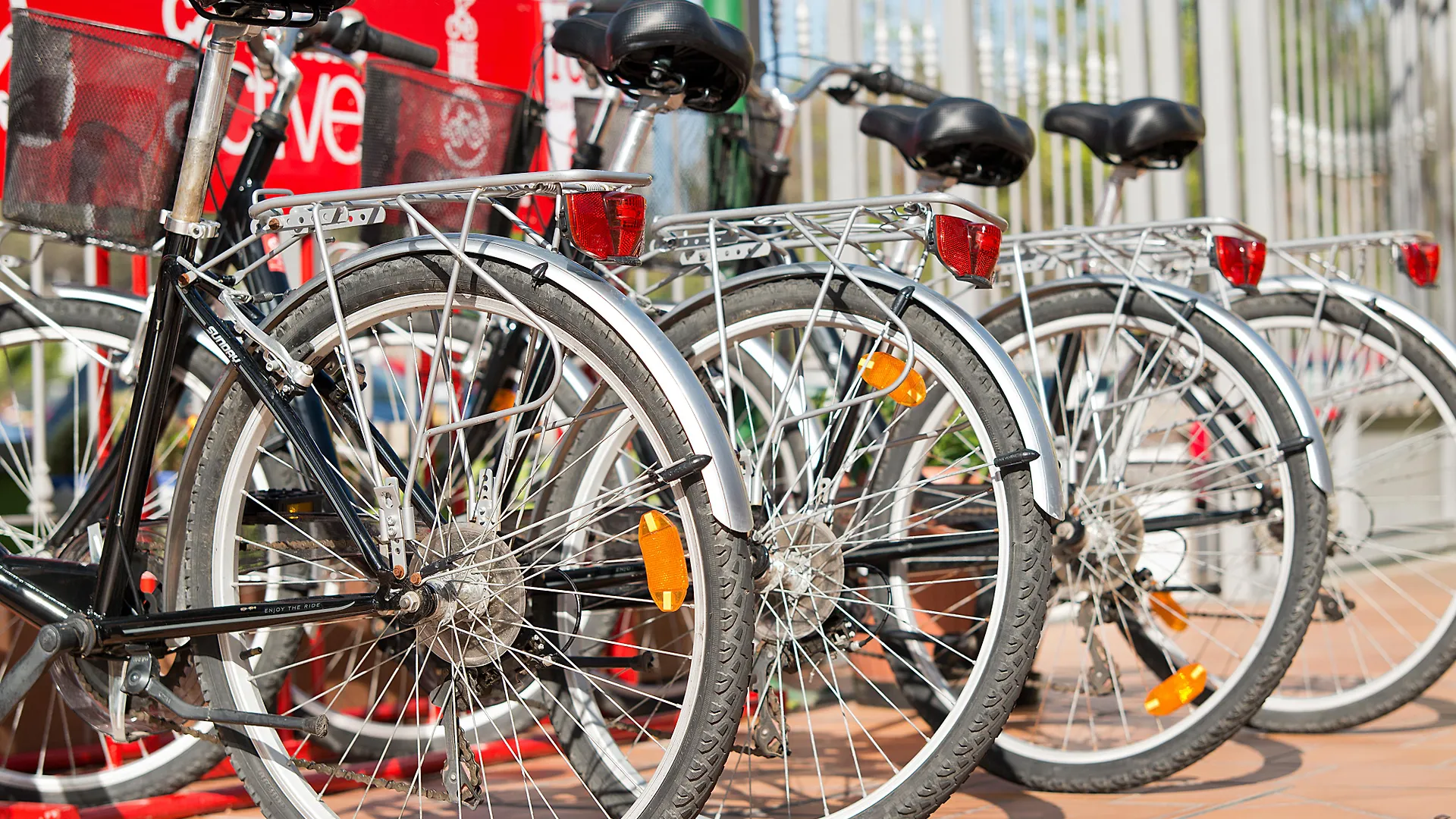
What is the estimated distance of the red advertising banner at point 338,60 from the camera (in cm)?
328

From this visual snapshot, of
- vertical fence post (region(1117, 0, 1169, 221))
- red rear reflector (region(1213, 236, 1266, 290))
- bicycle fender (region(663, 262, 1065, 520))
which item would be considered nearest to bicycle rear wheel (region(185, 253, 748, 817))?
bicycle fender (region(663, 262, 1065, 520))

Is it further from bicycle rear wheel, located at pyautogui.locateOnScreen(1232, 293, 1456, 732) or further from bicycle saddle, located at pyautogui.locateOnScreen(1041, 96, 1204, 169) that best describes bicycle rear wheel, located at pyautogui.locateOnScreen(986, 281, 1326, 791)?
bicycle saddle, located at pyautogui.locateOnScreen(1041, 96, 1204, 169)

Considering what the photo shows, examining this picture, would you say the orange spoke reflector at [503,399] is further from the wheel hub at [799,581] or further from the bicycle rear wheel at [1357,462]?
the bicycle rear wheel at [1357,462]

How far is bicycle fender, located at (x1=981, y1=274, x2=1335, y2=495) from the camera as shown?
2.71 metres

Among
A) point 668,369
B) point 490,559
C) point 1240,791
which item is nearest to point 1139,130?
point 1240,791

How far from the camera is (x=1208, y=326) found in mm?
2766

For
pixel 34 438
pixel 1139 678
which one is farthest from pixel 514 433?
pixel 1139 678

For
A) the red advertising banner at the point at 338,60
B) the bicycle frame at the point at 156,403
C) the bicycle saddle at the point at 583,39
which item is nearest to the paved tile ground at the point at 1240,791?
the bicycle frame at the point at 156,403

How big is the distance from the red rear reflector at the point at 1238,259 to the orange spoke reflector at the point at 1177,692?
30.1 inches

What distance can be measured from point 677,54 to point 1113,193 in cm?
145

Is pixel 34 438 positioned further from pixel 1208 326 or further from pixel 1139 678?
pixel 1139 678

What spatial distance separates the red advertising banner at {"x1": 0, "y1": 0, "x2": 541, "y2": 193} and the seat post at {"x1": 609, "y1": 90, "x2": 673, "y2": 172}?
41.4 inches

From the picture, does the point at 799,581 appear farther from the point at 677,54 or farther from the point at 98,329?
the point at 98,329

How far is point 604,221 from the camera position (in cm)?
196
